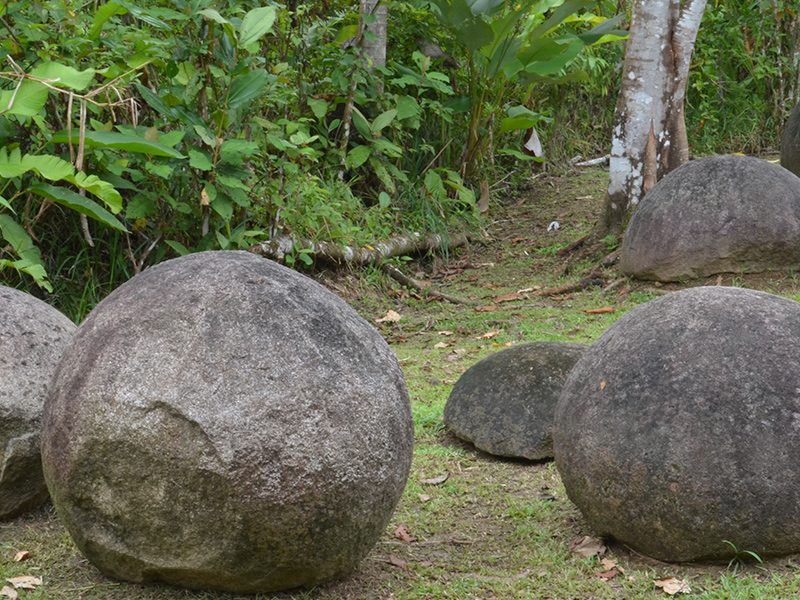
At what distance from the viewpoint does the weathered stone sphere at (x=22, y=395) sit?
438cm

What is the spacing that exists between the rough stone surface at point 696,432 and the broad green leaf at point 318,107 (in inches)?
252

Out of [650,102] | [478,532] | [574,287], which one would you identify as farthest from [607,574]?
[650,102]

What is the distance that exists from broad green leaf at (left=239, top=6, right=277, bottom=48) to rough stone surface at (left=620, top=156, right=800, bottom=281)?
3256mm

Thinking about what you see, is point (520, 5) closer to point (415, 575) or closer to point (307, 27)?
point (307, 27)

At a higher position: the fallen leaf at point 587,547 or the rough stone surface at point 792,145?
the rough stone surface at point 792,145

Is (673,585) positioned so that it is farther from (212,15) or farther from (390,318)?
(390,318)

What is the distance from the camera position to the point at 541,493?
5.03m

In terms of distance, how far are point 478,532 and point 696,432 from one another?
115cm

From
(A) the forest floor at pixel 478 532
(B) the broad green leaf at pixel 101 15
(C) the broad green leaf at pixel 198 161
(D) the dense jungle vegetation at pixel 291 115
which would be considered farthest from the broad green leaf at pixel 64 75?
(A) the forest floor at pixel 478 532

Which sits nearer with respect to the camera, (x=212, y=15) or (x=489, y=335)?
(x=212, y=15)

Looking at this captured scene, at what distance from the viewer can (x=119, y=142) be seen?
6781 millimetres

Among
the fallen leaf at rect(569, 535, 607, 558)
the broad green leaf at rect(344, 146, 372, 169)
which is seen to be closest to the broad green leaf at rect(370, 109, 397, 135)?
the broad green leaf at rect(344, 146, 372, 169)

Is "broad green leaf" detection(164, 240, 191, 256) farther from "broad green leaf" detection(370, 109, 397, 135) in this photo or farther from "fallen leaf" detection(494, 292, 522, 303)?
"broad green leaf" detection(370, 109, 397, 135)

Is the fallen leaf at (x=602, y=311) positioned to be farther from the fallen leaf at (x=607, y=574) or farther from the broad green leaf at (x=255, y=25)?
the fallen leaf at (x=607, y=574)
